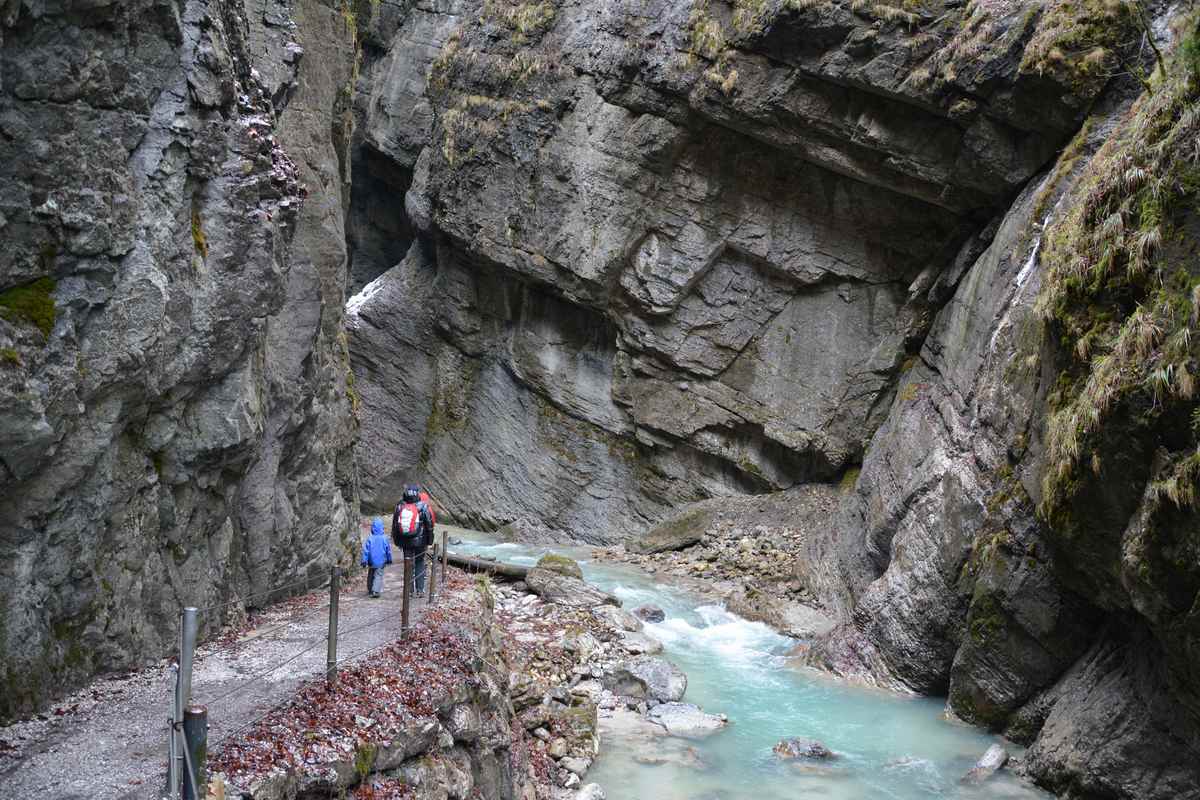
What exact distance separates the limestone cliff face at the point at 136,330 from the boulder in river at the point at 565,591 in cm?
621

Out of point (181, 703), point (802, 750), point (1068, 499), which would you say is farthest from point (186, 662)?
point (1068, 499)

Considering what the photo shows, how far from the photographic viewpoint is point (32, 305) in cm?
749

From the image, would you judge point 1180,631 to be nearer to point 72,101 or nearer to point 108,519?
point 108,519

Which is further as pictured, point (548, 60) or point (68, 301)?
point (548, 60)

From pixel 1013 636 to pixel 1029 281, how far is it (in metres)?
5.99

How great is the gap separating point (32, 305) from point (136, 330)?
112 centimetres

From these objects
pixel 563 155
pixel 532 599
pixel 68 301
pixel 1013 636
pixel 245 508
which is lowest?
pixel 532 599

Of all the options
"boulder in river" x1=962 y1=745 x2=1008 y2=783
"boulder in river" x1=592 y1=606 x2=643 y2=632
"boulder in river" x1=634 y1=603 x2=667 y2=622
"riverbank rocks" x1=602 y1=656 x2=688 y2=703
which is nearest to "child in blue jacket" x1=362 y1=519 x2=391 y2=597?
"riverbank rocks" x1=602 y1=656 x2=688 y2=703

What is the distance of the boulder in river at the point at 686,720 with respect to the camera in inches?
518

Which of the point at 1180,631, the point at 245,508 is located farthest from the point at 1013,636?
the point at 245,508

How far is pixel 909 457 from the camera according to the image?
1789 centimetres

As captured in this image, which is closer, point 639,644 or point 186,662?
point 186,662

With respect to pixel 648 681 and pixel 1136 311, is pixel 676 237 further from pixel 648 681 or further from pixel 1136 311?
pixel 1136 311

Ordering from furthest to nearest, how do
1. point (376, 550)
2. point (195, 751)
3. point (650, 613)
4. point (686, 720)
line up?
point (650, 613) → point (686, 720) → point (376, 550) → point (195, 751)
